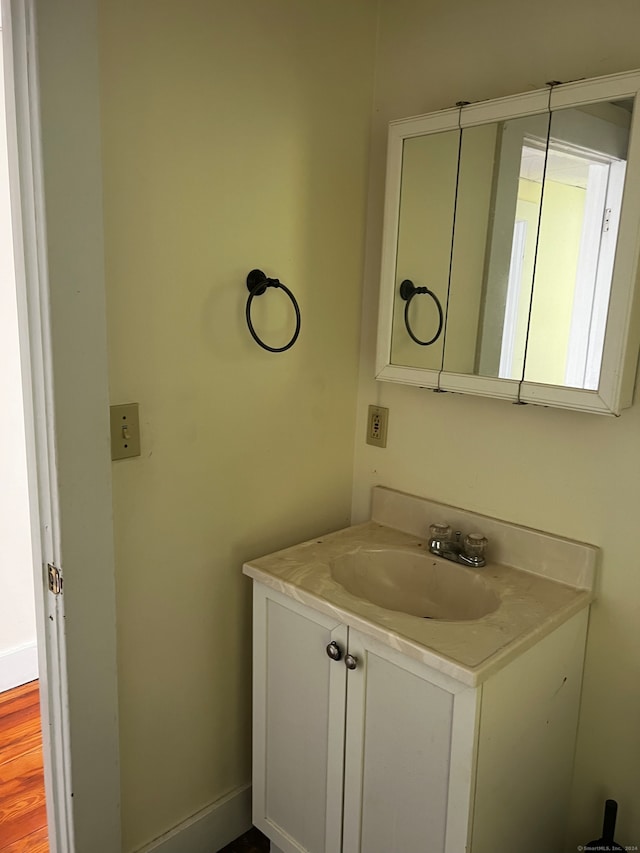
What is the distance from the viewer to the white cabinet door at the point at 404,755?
4.12 ft

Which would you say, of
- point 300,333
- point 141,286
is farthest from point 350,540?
point 141,286

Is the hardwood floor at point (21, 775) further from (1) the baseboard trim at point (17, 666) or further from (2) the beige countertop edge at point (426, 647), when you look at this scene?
(2) the beige countertop edge at point (426, 647)

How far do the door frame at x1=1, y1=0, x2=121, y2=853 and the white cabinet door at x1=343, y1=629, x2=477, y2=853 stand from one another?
55 centimetres

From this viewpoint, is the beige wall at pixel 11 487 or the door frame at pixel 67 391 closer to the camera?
the door frame at pixel 67 391

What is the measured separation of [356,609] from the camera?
1.41 meters

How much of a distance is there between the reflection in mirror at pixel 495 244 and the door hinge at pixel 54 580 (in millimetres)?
1014

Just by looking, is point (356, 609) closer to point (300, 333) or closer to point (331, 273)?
point (300, 333)

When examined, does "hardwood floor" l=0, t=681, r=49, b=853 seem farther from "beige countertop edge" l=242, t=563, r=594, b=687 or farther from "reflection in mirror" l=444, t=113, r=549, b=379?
"reflection in mirror" l=444, t=113, r=549, b=379

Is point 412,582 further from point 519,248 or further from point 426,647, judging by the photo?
point 519,248

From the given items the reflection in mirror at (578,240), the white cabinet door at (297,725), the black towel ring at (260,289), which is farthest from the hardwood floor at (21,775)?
the reflection in mirror at (578,240)

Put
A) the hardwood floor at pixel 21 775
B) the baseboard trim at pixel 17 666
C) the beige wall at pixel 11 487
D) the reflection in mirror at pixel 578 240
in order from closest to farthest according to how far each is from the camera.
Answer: the reflection in mirror at pixel 578 240, the hardwood floor at pixel 21 775, the beige wall at pixel 11 487, the baseboard trim at pixel 17 666

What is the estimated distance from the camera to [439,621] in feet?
4.47

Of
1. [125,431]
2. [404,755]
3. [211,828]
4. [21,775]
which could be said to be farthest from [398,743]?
[21,775]

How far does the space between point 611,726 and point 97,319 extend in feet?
4.85
